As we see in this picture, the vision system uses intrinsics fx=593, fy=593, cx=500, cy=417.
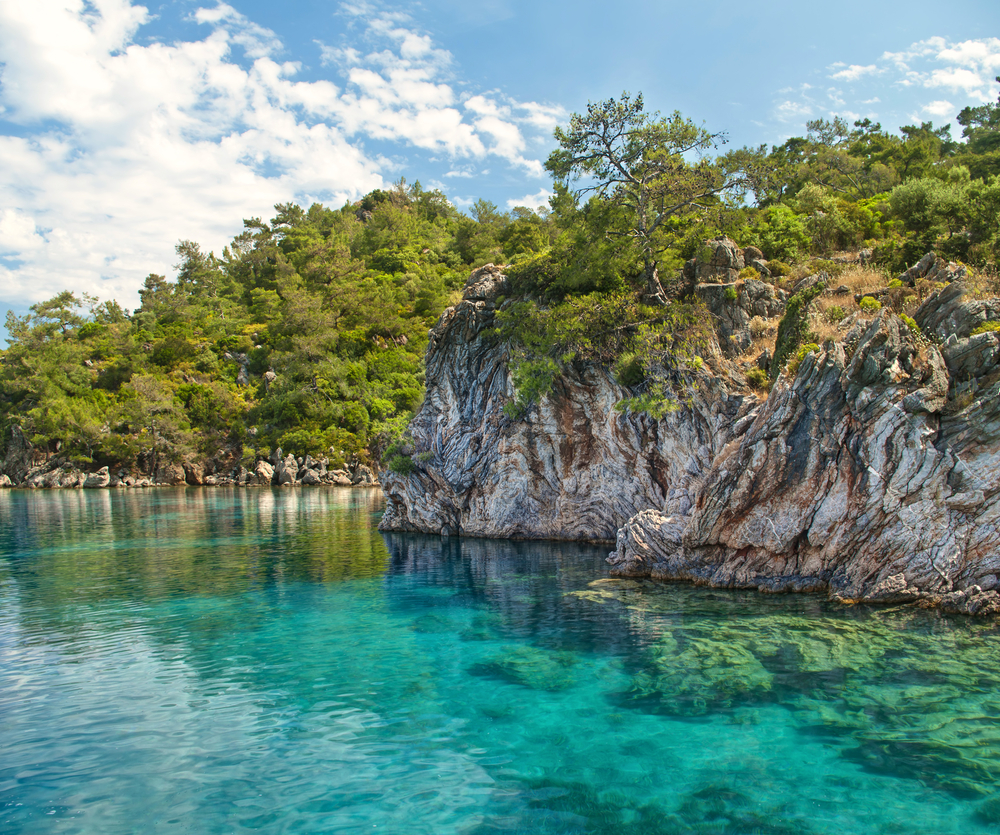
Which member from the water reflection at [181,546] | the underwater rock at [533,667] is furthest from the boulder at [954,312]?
the water reflection at [181,546]

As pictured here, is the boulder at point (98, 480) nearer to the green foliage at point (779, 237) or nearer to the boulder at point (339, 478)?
the boulder at point (339, 478)

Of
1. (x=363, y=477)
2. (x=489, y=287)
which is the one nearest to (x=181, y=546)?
(x=489, y=287)

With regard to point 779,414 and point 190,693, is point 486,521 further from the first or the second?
point 190,693

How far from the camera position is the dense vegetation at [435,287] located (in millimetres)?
28266

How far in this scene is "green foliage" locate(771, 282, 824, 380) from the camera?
2234 centimetres

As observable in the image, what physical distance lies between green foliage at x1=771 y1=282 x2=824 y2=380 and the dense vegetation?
3152 millimetres

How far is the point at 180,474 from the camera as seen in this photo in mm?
92688

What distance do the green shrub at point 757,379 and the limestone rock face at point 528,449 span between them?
1219 millimetres

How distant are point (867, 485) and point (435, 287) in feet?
281

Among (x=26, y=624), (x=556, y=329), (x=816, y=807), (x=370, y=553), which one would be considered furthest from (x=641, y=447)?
(x=26, y=624)

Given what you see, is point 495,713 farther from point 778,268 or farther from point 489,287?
point 778,268

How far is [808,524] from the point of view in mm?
18109

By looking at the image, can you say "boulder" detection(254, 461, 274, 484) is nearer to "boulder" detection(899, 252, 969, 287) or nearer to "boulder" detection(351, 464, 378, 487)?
"boulder" detection(351, 464, 378, 487)

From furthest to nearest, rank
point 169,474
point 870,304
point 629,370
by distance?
1. point 169,474
2. point 629,370
3. point 870,304
